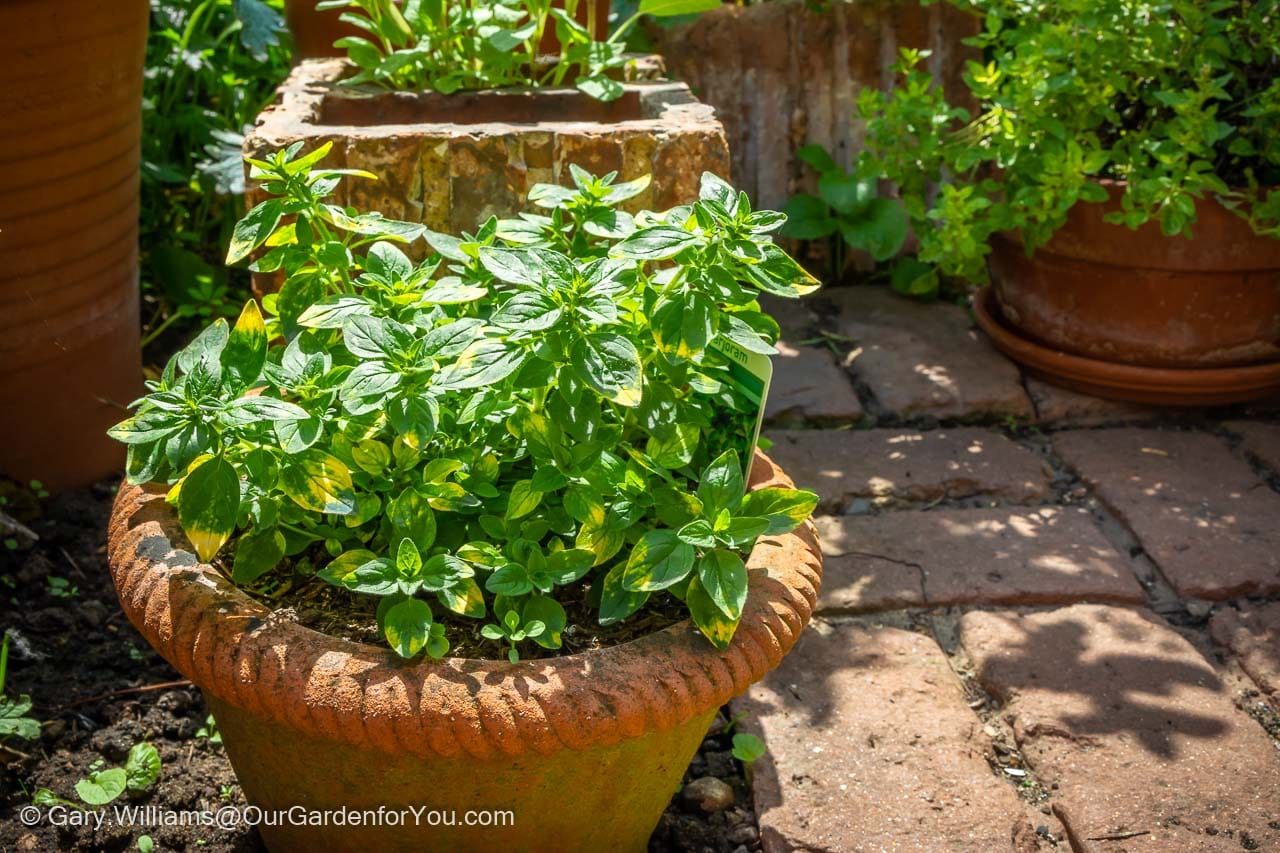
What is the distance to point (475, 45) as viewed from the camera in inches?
88.2

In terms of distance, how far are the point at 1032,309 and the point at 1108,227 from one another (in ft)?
0.95

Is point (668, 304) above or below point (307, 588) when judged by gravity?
above

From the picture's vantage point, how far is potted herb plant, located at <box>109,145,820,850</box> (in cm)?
132

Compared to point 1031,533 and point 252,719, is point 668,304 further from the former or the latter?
point 1031,533

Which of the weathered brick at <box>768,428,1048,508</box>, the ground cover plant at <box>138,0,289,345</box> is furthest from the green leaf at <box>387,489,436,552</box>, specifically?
the ground cover plant at <box>138,0,289,345</box>

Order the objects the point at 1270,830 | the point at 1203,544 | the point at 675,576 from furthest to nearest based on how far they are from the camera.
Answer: the point at 1203,544
the point at 1270,830
the point at 675,576

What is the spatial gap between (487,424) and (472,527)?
13 centimetres

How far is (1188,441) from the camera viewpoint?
2.81 meters

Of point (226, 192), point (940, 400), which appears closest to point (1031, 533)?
point (940, 400)

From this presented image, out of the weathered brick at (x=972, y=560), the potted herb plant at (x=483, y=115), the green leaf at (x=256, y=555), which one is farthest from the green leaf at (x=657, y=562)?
the weathered brick at (x=972, y=560)

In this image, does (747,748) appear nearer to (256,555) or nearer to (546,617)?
(546,617)

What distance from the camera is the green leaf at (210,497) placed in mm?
1333

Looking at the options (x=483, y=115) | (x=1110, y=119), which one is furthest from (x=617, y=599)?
(x=1110, y=119)

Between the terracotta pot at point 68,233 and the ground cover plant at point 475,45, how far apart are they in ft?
1.35
